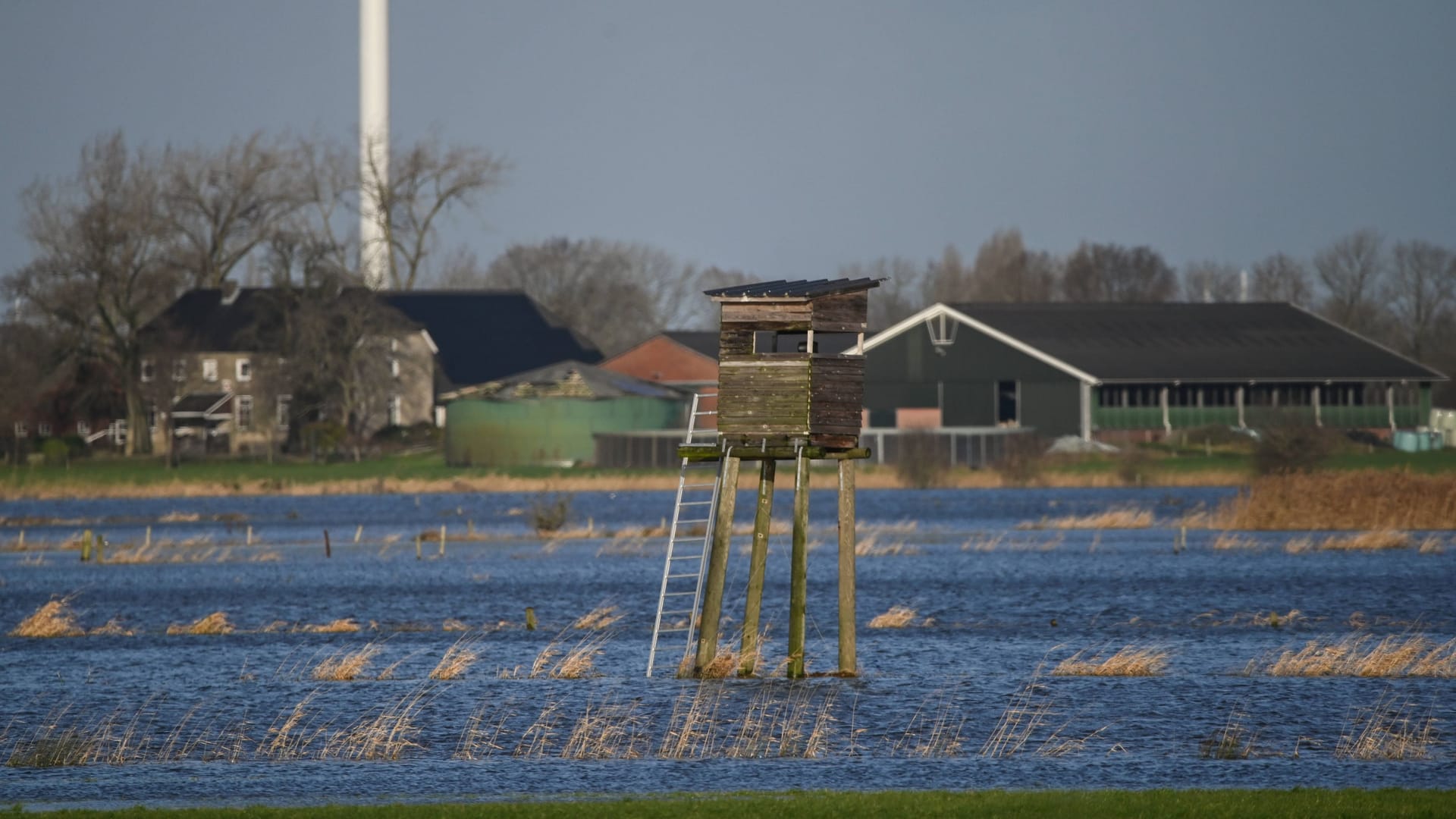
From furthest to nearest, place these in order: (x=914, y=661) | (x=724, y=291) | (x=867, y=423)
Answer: (x=867, y=423), (x=914, y=661), (x=724, y=291)

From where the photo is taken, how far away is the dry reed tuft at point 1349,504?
189ft

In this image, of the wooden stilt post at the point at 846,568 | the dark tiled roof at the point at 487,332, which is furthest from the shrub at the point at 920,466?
the wooden stilt post at the point at 846,568

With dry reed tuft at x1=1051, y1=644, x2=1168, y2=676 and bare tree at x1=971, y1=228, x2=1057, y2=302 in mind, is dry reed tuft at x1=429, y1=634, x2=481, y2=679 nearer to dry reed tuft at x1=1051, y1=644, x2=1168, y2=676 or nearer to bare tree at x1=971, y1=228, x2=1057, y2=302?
dry reed tuft at x1=1051, y1=644, x2=1168, y2=676

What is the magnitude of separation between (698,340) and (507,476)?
35.2 meters

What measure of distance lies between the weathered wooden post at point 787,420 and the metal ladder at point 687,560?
0.40 metres

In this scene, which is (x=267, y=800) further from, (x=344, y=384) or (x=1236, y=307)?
(x=1236, y=307)

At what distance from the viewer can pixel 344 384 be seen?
10119 cm

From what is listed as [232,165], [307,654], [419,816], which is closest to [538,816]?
[419,816]

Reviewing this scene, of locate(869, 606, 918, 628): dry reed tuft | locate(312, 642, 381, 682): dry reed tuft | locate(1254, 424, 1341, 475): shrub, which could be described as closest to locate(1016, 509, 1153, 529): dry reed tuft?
locate(1254, 424, 1341, 475): shrub

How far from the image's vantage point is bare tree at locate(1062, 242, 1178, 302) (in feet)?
543

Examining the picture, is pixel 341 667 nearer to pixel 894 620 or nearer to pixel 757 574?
pixel 757 574

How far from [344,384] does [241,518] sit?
28900 millimetres

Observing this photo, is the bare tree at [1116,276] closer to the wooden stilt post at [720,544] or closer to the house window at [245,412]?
the house window at [245,412]

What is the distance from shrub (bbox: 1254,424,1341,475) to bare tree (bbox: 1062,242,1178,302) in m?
96.6
